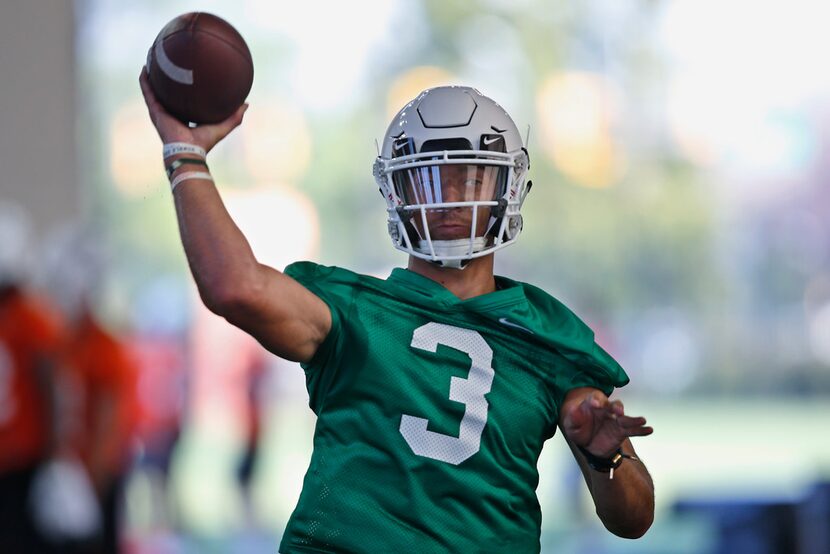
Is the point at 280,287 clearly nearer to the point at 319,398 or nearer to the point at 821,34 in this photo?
the point at 319,398

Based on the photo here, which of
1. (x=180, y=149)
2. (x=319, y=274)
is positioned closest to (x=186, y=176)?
(x=180, y=149)

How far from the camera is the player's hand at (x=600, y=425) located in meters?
2.11

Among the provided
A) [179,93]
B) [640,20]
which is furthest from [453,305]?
[640,20]

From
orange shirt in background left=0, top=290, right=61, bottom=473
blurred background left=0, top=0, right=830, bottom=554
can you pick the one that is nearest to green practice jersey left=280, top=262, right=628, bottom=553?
orange shirt in background left=0, top=290, right=61, bottom=473

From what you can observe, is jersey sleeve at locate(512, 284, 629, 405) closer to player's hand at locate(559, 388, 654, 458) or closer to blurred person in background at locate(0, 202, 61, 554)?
player's hand at locate(559, 388, 654, 458)

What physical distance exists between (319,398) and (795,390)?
13959mm

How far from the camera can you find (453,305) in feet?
7.66

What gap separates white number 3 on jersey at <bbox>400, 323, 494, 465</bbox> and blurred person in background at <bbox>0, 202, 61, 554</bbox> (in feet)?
11.5

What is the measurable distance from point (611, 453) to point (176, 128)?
0.93 m

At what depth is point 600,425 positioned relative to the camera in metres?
2.19

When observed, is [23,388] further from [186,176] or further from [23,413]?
[186,176]

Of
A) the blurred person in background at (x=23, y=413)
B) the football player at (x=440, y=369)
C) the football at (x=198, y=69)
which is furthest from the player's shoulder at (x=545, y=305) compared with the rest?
the blurred person in background at (x=23, y=413)

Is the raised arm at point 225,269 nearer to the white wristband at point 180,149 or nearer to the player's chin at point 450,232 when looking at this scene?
the white wristband at point 180,149

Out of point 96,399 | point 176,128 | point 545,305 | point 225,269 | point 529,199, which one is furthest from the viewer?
point 529,199
